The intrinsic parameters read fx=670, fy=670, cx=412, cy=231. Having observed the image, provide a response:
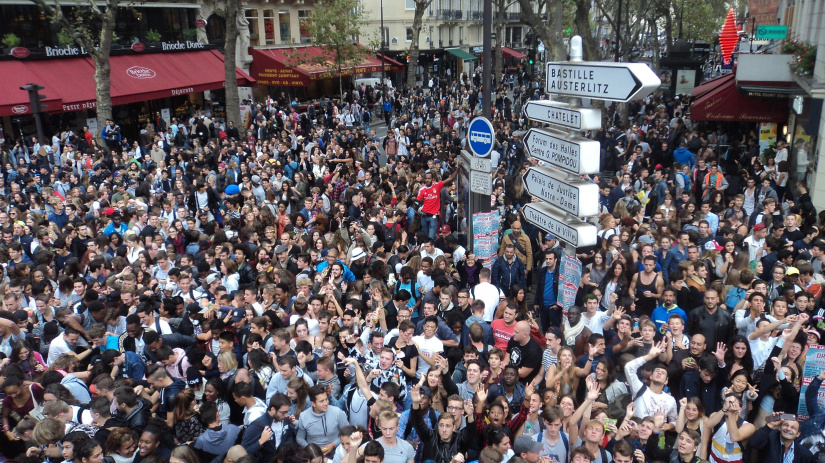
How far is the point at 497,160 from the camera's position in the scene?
16.8 metres

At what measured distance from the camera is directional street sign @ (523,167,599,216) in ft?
18.3

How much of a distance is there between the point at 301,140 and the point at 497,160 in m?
6.17

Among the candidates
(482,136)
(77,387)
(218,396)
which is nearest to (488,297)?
(482,136)

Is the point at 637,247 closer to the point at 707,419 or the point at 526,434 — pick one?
the point at 707,419

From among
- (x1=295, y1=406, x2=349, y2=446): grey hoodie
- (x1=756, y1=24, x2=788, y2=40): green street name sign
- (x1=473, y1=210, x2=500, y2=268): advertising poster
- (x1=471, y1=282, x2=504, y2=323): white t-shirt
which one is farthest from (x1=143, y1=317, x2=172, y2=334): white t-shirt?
(x1=756, y1=24, x2=788, y2=40): green street name sign

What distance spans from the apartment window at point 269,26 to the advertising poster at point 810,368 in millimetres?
33347

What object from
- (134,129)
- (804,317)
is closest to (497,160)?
(804,317)

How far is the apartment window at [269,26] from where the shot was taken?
116 feet

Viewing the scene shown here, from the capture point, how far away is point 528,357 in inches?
269

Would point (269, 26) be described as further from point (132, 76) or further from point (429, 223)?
point (429, 223)

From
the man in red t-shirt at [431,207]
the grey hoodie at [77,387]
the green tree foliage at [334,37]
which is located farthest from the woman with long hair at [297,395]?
the green tree foliage at [334,37]

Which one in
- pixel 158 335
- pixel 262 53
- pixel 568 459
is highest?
pixel 262 53

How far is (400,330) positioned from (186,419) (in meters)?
2.19

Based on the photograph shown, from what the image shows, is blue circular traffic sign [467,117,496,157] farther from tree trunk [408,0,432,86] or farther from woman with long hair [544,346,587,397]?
tree trunk [408,0,432,86]
